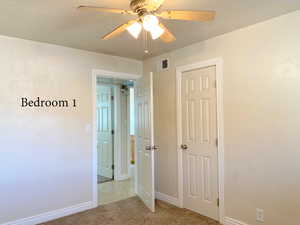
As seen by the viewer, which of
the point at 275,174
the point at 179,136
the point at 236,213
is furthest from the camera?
the point at 179,136

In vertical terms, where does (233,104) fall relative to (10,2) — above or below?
below

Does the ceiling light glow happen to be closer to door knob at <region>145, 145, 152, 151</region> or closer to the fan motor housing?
the fan motor housing

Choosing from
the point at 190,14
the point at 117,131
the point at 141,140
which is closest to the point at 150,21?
the point at 190,14

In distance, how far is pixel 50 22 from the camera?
2.42 meters

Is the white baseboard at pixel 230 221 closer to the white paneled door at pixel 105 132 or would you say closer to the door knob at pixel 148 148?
the door knob at pixel 148 148

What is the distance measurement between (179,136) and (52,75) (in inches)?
81.7

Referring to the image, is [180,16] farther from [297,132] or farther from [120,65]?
[120,65]

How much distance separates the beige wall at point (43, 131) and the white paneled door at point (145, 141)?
849 mm

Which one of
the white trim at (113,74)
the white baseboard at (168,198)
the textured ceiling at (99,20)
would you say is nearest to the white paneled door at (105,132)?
the white trim at (113,74)

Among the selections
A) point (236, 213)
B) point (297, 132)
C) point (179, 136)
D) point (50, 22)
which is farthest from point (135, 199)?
point (50, 22)

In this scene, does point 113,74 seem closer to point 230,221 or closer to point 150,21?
point 150,21

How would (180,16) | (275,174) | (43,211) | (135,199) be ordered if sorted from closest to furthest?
(180,16) → (275,174) → (43,211) → (135,199)

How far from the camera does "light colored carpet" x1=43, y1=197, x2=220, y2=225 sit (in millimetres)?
2951

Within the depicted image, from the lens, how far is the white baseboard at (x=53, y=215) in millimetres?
2842
